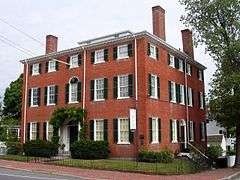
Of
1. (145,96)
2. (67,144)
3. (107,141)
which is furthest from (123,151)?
(67,144)

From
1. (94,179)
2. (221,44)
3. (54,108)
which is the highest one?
(221,44)

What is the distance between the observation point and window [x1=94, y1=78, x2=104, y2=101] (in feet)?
99.1

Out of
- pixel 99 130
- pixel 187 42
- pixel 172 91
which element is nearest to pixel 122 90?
pixel 99 130

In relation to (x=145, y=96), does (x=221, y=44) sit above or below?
above

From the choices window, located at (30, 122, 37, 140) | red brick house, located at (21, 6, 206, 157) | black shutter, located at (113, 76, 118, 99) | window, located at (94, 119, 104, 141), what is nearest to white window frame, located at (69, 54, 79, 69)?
red brick house, located at (21, 6, 206, 157)

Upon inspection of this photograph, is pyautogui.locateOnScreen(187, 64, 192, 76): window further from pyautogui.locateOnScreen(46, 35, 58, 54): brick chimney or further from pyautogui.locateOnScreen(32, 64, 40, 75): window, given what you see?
pyautogui.locateOnScreen(32, 64, 40, 75): window

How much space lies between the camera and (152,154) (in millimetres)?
26031

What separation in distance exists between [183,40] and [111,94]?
11.4 meters

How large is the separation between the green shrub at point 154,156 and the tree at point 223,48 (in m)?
5.92

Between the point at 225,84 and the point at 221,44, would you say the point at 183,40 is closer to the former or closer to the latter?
the point at 221,44

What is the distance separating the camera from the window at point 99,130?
2955cm

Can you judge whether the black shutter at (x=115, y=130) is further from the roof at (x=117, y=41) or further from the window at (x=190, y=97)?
the window at (x=190, y=97)

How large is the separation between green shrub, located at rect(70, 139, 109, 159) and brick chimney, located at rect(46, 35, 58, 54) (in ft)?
38.7

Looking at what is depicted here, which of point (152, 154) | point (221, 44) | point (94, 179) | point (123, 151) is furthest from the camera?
point (221, 44)
